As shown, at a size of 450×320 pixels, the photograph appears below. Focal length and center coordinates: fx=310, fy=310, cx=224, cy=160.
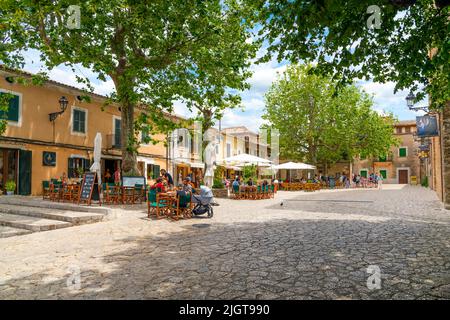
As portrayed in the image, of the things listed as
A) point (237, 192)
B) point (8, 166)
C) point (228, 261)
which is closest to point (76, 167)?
point (8, 166)

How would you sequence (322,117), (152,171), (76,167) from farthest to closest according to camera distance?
(322,117) < (152,171) < (76,167)

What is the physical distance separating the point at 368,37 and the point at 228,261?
18.2ft

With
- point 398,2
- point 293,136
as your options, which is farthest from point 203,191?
point 293,136

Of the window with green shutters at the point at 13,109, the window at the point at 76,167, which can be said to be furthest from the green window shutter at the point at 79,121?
the window with green shutters at the point at 13,109

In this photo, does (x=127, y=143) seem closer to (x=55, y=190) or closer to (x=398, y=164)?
(x=55, y=190)

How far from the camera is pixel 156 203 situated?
30.6 feet

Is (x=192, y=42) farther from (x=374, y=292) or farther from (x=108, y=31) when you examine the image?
(x=374, y=292)

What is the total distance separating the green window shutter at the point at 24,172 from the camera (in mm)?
14742

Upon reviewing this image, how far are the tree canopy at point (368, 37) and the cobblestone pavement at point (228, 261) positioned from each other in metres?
3.19

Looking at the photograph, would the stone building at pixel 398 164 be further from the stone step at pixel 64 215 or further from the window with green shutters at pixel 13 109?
the stone step at pixel 64 215

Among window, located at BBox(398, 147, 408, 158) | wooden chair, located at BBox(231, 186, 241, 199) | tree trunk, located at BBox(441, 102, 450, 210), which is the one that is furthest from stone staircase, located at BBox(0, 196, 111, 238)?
window, located at BBox(398, 147, 408, 158)

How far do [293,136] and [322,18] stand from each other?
2847cm

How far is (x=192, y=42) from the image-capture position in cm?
1202

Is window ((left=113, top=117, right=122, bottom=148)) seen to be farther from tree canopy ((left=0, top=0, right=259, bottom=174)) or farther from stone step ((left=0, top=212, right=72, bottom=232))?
stone step ((left=0, top=212, right=72, bottom=232))
